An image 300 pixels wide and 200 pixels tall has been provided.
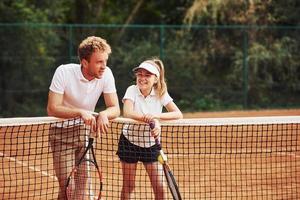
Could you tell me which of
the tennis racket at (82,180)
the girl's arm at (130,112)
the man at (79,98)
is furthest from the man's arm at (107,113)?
the tennis racket at (82,180)

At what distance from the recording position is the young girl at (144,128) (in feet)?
17.9

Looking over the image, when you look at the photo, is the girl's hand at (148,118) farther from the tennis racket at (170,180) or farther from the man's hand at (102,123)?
the man's hand at (102,123)

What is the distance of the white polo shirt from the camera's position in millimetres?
5145

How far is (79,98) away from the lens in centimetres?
526

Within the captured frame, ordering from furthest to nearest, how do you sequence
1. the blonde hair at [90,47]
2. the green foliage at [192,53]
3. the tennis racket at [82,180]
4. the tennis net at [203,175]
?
1. the green foliage at [192,53]
2. the tennis net at [203,175]
3. the tennis racket at [82,180]
4. the blonde hair at [90,47]

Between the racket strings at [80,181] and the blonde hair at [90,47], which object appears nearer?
the blonde hair at [90,47]

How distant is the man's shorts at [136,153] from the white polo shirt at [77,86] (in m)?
0.47

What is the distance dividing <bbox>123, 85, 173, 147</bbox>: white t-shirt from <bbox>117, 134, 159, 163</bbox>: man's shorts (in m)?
0.04

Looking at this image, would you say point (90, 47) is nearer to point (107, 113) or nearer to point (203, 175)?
point (107, 113)

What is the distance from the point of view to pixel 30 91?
58.5 ft

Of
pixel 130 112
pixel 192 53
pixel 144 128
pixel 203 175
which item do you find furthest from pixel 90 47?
pixel 192 53

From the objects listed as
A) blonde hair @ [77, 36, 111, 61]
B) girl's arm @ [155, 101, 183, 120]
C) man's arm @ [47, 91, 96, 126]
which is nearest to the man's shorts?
girl's arm @ [155, 101, 183, 120]

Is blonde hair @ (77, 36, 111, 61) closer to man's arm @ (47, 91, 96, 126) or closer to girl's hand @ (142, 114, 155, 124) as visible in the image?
man's arm @ (47, 91, 96, 126)

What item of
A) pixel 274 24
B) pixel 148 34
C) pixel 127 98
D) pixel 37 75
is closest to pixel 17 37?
pixel 37 75
